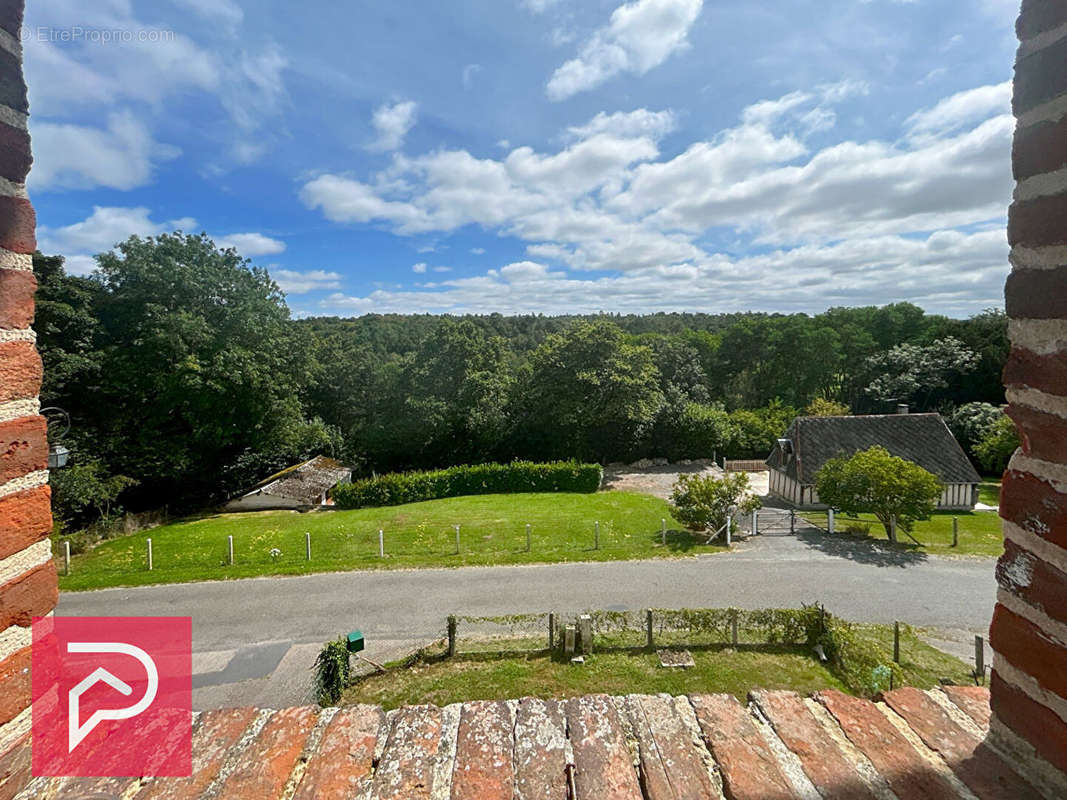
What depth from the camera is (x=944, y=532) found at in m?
17.8

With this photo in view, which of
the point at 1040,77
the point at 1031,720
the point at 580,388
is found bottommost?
the point at 1031,720

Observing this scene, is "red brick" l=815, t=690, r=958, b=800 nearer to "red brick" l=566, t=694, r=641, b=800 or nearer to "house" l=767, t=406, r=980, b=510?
"red brick" l=566, t=694, r=641, b=800

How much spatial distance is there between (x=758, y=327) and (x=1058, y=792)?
4992cm

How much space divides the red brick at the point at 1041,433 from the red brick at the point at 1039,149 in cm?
62

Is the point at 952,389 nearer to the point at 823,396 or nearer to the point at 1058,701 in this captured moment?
the point at 823,396

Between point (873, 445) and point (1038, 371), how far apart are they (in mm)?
24946

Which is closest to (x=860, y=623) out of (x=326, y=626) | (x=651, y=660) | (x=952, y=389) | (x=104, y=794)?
(x=651, y=660)

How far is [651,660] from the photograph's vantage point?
360 inches

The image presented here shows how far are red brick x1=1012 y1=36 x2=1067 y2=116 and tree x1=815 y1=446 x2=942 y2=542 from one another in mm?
17210

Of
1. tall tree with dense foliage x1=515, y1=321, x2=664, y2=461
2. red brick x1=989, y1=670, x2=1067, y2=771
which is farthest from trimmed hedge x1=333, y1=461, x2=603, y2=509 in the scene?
red brick x1=989, y1=670, x2=1067, y2=771

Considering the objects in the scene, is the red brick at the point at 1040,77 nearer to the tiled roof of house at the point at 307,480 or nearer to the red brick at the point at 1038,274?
the red brick at the point at 1038,274

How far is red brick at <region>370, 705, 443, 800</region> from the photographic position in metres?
1.48

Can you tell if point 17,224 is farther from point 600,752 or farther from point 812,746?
point 812,746

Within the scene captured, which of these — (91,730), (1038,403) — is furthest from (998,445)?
(91,730)
